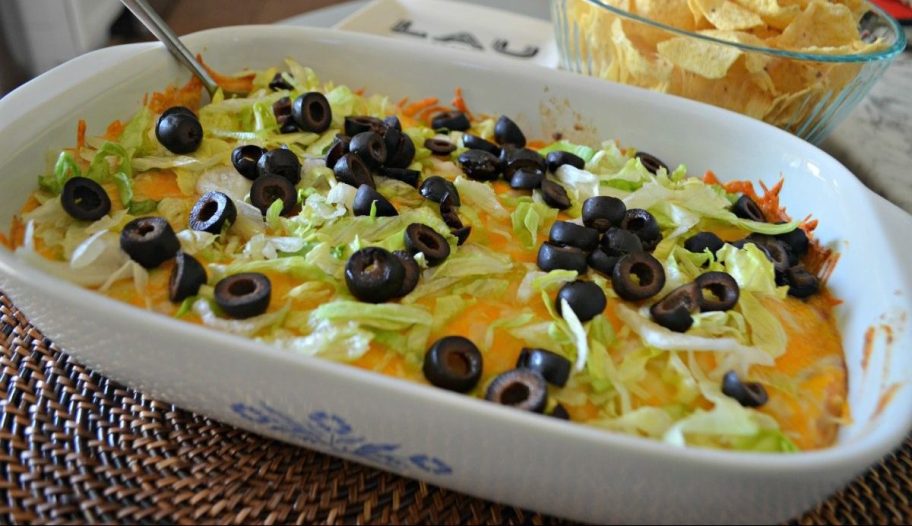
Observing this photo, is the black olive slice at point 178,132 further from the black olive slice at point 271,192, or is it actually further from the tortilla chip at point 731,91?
the tortilla chip at point 731,91

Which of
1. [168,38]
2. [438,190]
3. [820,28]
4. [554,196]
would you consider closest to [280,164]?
[438,190]

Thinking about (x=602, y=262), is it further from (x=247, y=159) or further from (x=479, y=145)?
(x=247, y=159)

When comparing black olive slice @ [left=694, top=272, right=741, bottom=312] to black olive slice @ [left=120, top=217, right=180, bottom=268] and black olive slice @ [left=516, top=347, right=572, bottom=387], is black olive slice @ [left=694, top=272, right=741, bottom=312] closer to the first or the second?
black olive slice @ [left=516, top=347, right=572, bottom=387]

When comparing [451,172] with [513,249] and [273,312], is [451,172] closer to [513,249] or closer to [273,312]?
[513,249]

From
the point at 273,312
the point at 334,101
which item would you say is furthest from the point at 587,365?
the point at 334,101

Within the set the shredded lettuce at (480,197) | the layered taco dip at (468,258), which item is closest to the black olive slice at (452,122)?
the layered taco dip at (468,258)
